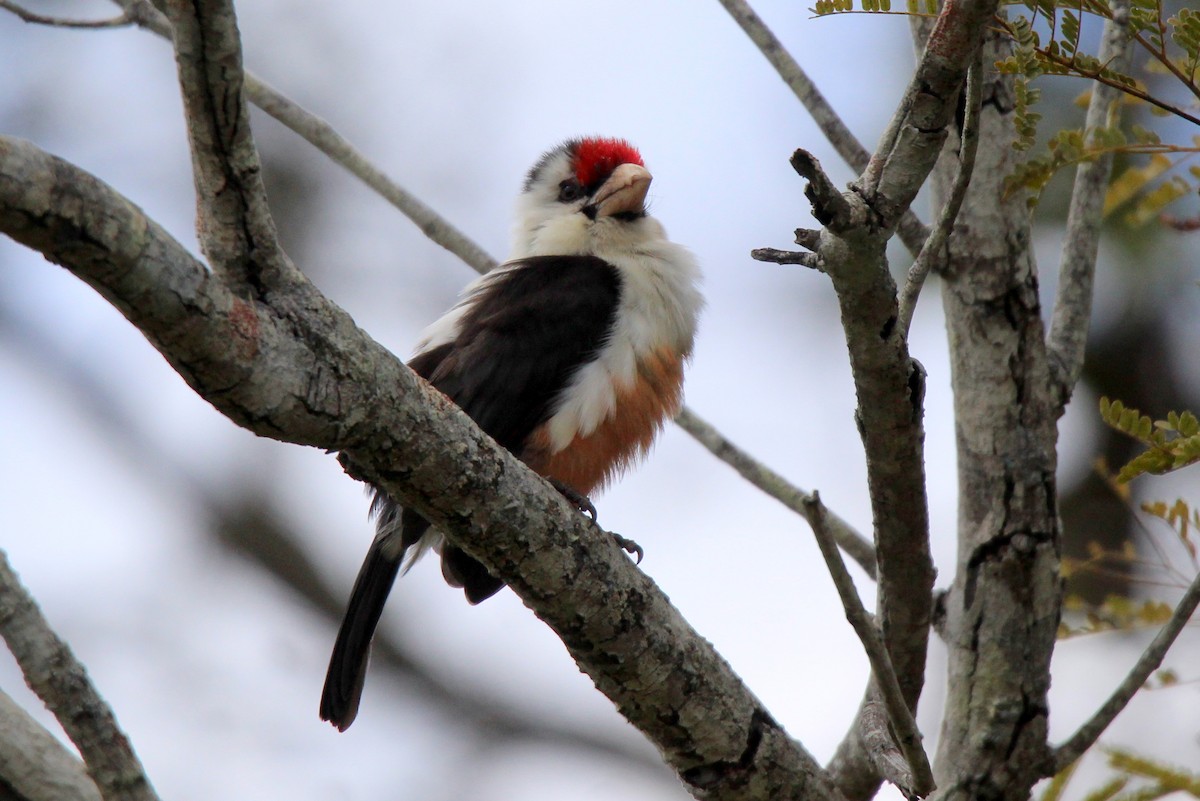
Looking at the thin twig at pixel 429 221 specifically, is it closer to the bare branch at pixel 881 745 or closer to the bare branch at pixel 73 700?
the bare branch at pixel 881 745

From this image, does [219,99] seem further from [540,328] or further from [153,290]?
[540,328]

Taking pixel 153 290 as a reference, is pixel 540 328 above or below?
above

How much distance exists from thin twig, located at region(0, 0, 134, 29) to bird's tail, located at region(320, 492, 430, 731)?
1841 mm

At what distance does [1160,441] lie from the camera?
2.54 metres

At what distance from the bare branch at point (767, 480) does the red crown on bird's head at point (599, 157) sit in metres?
1.54

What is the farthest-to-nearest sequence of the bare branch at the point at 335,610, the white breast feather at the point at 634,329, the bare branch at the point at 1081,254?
1. the bare branch at the point at 335,610
2. the white breast feather at the point at 634,329
3. the bare branch at the point at 1081,254

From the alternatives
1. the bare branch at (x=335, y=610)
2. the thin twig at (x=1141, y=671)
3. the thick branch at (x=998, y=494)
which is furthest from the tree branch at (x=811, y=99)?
the bare branch at (x=335, y=610)

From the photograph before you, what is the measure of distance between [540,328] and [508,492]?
1716 mm

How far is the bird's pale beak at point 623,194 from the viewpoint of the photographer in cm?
527

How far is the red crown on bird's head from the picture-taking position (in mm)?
5590

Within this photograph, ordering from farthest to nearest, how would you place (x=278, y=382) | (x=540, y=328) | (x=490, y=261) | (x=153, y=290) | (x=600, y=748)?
(x=600, y=748) < (x=490, y=261) < (x=540, y=328) < (x=278, y=382) < (x=153, y=290)

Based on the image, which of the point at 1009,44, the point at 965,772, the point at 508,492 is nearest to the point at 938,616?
the point at 965,772

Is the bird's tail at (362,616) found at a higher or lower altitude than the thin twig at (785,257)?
lower

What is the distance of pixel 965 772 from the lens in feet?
9.98
